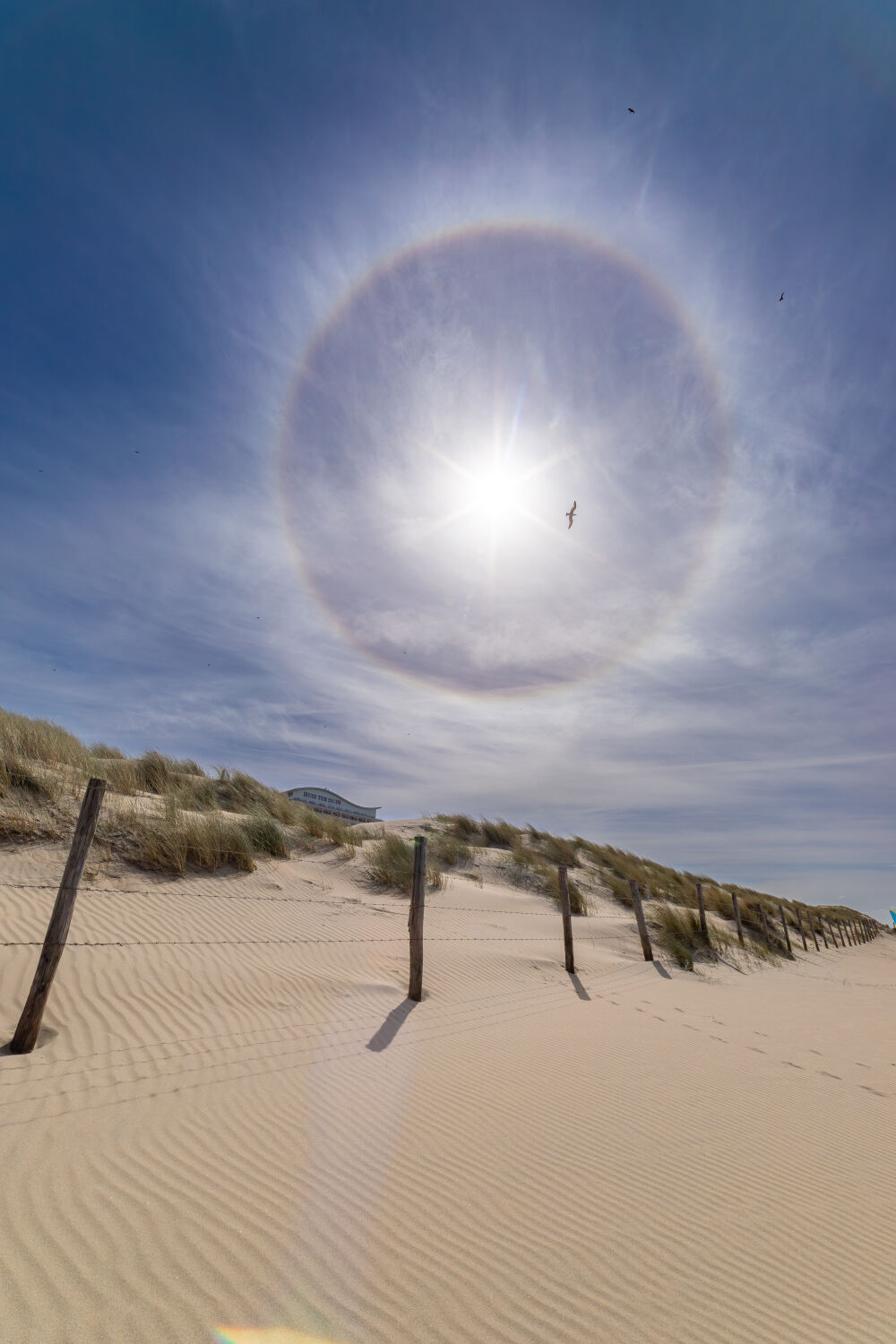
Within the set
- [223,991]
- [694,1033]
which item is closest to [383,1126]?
[223,991]

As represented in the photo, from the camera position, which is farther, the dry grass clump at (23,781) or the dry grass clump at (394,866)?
the dry grass clump at (394,866)

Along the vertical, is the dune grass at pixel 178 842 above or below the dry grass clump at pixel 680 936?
above

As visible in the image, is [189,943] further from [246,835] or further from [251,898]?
[246,835]

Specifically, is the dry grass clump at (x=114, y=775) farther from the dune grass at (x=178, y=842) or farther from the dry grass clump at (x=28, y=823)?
the dune grass at (x=178, y=842)

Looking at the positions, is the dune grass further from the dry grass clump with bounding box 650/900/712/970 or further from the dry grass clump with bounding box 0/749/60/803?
the dry grass clump with bounding box 650/900/712/970

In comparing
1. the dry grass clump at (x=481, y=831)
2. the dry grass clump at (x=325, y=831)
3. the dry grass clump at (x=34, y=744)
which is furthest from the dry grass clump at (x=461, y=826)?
the dry grass clump at (x=34, y=744)

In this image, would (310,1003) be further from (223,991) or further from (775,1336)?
(775,1336)

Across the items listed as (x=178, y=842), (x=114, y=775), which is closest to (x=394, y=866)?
(x=178, y=842)

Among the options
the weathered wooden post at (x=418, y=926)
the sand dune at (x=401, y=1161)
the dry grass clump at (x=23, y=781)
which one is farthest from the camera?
the dry grass clump at (x=23, y=781)
